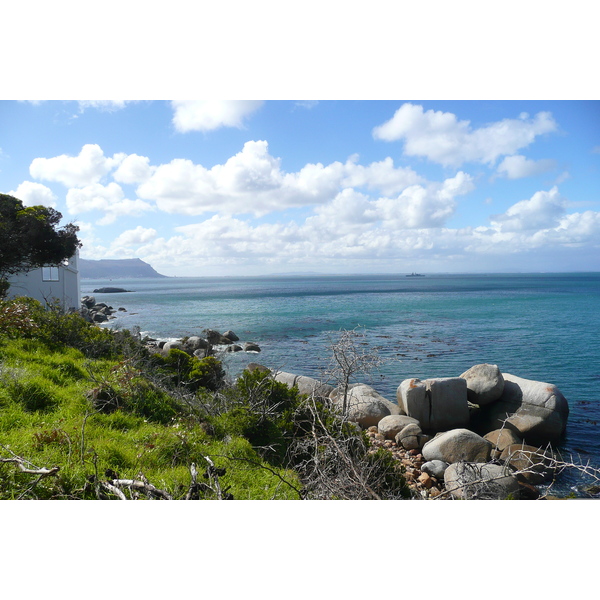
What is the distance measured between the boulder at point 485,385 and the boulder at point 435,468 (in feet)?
10.6

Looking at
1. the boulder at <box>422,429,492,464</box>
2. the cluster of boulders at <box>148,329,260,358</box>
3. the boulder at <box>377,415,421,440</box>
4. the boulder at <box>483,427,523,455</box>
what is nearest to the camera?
the boulder at <box>422,429,492,464</box>

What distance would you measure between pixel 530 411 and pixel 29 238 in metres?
14.8

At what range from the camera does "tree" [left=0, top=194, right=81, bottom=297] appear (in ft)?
40.3

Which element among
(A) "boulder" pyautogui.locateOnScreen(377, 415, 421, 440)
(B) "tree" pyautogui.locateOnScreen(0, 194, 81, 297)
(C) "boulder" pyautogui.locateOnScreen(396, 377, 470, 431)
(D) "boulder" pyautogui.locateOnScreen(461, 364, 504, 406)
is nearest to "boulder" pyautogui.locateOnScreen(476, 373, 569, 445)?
(D) "boulder" pyautogui.locateOnScreen(461, 364, 504, 406)

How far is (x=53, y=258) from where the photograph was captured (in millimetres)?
13805

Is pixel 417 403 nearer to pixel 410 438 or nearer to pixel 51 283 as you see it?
pixel 410 438

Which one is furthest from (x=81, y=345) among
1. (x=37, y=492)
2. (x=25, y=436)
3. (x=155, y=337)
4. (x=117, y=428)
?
(x=155, y=337)

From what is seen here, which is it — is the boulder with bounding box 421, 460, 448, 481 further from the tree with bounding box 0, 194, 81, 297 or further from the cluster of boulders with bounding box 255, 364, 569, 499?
the tree with bounding box 0, 194, 81, 297

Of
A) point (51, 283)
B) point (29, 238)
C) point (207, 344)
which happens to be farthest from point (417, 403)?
point (51, 283)

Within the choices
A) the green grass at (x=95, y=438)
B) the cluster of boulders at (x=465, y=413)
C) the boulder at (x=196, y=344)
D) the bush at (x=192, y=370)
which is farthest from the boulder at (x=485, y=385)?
the boulder at (x=196, y=344)

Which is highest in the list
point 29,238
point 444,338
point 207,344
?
point 29,238

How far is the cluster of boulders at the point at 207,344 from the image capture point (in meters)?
17.2

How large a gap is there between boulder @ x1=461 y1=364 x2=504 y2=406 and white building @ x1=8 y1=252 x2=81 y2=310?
12.9 metres

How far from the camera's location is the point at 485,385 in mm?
9953
